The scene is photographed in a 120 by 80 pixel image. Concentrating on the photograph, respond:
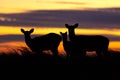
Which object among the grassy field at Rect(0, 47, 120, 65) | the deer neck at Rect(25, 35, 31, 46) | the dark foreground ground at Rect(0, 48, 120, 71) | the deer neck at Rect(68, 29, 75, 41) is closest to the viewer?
the dark foreground ground at Rect(0, 48, 120, 71)

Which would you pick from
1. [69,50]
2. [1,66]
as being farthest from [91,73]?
[69,50]

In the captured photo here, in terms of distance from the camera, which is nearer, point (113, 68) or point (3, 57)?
point (113, 68)

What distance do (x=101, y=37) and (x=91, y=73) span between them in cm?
1011

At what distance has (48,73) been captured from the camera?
31.7ft

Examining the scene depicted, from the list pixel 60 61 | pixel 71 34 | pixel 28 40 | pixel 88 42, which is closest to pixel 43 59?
pixel 60 61

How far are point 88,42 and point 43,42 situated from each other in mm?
2482

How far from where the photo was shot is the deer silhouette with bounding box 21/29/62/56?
19.5m

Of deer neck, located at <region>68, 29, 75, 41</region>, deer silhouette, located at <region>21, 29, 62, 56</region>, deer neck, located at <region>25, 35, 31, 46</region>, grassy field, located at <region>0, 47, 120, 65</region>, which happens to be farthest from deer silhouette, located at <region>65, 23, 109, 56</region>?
grassy field, located at <region>0, 47, 120, 65</region>

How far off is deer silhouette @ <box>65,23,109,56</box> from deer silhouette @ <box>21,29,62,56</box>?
1405mm

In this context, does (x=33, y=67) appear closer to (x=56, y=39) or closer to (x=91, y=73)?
(x=91, y=73)

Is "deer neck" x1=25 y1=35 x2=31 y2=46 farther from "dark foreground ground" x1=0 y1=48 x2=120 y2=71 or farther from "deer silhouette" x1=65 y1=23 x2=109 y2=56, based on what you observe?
"dark foreground ground" x1=0 y1=48 x2=120 y2=71

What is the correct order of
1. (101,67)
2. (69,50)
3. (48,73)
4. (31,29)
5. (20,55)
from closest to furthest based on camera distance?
(48,73) → (101,67) → (20,55) → (69,50) → (31,29)

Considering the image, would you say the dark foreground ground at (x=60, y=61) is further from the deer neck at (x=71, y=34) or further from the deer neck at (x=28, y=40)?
the deer neck at (x=28, y=40)

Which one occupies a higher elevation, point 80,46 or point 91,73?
point 91,73
